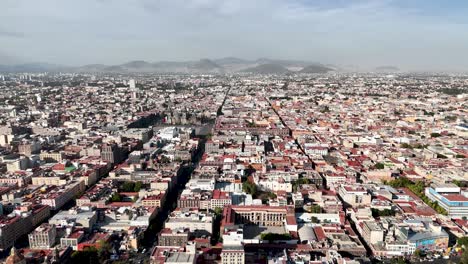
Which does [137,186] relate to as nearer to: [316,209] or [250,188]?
[250,188]

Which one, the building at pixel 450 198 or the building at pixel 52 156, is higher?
the building at pixel 52 156

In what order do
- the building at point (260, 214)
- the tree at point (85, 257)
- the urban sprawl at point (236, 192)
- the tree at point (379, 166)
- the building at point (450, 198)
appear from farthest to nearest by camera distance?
the tree at point (379, 166), the building at point (450, 198), the building at point (260, 214), the urban sprawl at point (236, 192), the tree at point (85, 257)

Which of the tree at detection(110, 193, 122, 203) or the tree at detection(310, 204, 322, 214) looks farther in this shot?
the tree at detection(110, 193, 122, 203)

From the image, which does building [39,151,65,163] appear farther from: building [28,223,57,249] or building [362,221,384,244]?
building [362,221,384,244]

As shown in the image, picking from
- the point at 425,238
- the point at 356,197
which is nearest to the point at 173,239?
the point at 356,197

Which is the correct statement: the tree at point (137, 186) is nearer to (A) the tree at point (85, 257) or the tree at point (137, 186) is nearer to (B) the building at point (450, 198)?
(A) the tree at point (85, 257)

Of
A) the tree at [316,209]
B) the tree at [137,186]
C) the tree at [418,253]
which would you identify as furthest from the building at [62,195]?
the tree at [418,253]

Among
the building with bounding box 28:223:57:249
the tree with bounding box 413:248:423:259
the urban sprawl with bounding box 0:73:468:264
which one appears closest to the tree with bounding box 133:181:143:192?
the urban sprawl with bounding box 0:73:468:264

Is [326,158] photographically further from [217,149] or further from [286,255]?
[286,255]

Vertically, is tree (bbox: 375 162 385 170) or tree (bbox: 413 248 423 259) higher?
tree (bbox: 375 162 385 170)

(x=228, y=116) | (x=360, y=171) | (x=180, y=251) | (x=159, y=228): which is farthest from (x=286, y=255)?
(x=228, y=116)

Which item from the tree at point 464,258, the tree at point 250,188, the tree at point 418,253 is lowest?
the tree at point 418,253
